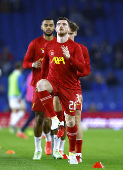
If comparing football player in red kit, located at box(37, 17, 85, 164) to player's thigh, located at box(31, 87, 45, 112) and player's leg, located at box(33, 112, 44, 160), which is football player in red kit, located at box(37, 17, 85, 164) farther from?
player's leg, located at box(33, 112, 44, 160)

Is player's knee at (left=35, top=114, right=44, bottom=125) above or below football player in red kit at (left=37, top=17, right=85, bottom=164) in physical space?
below

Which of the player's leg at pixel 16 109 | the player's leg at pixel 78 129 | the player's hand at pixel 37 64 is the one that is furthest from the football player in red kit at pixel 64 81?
the player's leg at pixel 16 109

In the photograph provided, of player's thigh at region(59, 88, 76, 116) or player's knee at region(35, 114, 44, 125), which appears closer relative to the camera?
player's thigh at region(59, 88, 76, 116)

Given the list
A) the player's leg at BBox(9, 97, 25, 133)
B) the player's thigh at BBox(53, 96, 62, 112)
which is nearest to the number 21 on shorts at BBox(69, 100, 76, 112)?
the player's thigh at BBox(53, 96, 62, 112)

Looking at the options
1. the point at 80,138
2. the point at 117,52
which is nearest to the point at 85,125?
the point at 117,52

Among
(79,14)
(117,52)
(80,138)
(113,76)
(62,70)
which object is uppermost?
(79,14)

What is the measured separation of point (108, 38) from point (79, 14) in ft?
6.70

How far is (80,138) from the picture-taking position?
7047mm

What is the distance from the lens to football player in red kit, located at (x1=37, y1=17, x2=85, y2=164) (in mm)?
6480

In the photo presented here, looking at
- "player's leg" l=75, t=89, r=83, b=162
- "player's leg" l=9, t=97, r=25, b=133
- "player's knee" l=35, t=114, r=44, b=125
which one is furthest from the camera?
"player's leg" l=9, t=97, r=25, b=133

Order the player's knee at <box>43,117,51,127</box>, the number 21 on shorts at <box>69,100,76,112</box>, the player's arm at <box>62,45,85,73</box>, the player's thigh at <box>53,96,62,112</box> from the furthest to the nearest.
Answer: the player's knee at <box>43,117,51,127</box>
the player's thigh at <box>53,96,62,112</box>
the number 21 on shorts at <box>69,100,76,112</box>
the player's arm at <box>62,45,85,73</box>

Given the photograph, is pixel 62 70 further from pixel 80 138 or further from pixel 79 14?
pixel 79 14

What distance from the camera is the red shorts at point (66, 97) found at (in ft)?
21.2

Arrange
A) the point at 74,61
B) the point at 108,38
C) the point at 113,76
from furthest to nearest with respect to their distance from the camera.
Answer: the point at 108,38 → the point at 113,76 → the point at 74,61
